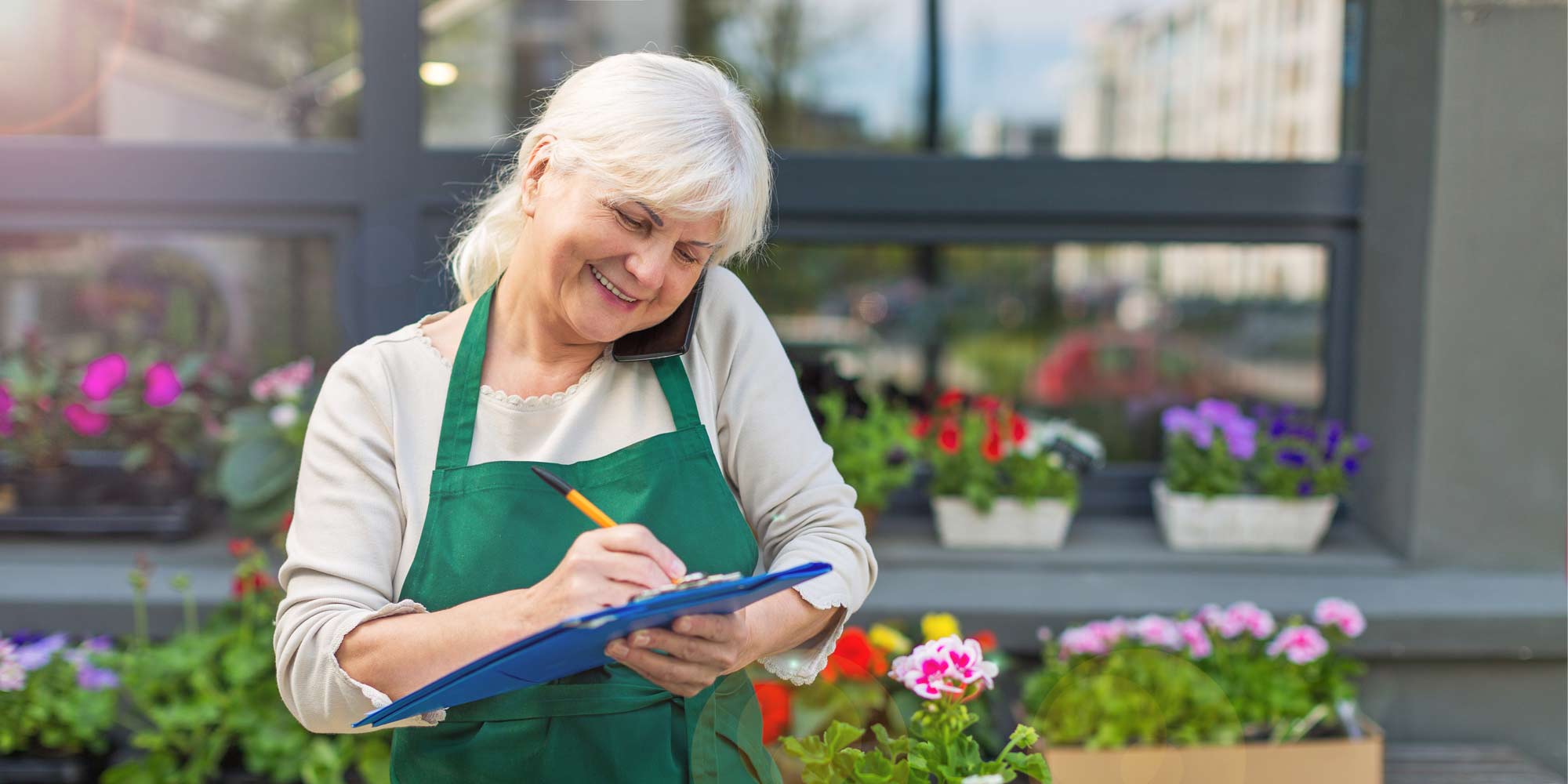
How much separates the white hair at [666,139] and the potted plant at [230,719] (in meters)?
1.49

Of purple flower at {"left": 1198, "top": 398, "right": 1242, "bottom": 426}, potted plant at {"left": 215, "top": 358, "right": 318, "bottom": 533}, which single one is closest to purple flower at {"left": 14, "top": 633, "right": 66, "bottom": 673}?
potted plant at {"left": 215, "top": 358, "right": 318, "bottom": 533}

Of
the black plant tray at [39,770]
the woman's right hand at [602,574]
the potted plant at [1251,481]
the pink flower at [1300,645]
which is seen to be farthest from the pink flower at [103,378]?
the pink flower at [1300,645]

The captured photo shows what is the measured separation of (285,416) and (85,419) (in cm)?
58

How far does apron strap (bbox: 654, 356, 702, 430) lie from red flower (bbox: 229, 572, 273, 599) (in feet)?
4.79

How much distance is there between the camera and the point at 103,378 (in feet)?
9.66

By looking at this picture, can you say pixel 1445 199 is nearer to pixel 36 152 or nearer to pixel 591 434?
pixel 591 434

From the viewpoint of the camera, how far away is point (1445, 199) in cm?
287

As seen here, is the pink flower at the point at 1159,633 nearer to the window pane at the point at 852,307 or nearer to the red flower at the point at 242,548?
the window pane at the point at 852,307

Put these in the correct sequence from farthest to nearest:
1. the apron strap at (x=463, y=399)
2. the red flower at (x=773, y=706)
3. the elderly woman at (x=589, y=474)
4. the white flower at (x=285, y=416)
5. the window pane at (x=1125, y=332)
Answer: the window pane at (x=1125, y=332), the white flower at (x=285, y=416), the red flower at (x=773, y=706), the apron strap at (x=463, y=399), the elderly woman at (x=589, y=474)

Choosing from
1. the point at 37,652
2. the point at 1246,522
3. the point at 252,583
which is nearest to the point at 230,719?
the point at 252,583

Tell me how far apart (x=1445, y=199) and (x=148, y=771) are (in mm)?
3090

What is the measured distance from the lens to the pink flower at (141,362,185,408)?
295 centimetres

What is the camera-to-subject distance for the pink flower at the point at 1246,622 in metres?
2.46

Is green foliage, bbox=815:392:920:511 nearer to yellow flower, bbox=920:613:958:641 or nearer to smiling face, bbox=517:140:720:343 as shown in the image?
yellow flower, bbox=920:613:958:641
